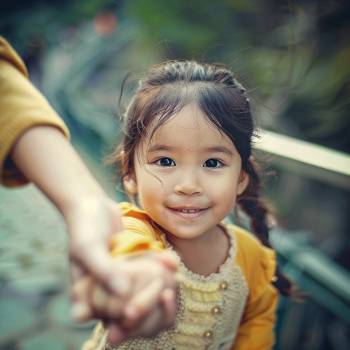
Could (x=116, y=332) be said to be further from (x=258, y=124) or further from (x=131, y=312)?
(x=258, y=124)

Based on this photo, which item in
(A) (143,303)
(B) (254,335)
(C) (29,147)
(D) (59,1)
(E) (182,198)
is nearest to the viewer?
(A) (143,303)

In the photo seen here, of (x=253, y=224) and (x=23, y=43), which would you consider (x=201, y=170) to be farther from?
(x=23, y=43)

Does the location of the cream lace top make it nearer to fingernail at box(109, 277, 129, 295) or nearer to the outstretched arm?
the outstretched arm

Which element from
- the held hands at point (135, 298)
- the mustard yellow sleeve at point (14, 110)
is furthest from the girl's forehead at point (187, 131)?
the held hands at point (135, 298)

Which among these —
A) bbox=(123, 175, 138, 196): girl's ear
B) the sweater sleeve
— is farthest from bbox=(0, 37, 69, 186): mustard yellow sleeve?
the sweater sleeve

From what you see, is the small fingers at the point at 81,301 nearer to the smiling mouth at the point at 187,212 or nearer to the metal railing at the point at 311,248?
the smiling mouth at the point at 187,212

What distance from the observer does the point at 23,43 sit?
21.1 ft

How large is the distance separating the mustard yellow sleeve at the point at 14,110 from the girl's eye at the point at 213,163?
500 millimetres

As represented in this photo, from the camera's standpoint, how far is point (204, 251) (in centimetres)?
151

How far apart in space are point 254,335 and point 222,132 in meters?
0.76

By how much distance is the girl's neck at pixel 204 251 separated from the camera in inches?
57.4

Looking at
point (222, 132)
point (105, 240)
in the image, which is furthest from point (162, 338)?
point (105, 240)

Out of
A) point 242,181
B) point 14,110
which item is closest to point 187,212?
point 242,181

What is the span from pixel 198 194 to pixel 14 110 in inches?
22.8
